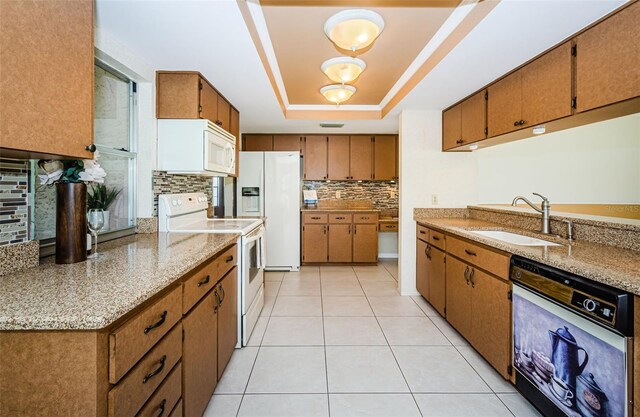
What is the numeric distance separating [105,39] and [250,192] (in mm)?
2749

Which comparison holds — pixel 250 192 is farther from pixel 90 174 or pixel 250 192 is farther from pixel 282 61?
pixel 90 174

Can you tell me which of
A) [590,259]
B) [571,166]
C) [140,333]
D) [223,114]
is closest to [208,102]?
[223,114]

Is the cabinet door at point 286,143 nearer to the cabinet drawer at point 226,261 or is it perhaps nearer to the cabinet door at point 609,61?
the cabinet drawer at point 226,261

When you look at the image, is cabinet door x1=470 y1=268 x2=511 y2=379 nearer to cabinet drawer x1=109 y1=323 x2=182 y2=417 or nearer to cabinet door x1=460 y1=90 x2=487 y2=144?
cabinet door x1=460 y1=90 x2=487 y2=144

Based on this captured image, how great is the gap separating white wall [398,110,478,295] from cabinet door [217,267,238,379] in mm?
2095

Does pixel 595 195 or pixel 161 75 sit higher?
pixel 161 75

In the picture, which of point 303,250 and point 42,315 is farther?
point 303,250

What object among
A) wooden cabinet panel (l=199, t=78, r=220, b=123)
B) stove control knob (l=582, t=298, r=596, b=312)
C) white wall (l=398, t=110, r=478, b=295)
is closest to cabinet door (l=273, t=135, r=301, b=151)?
white wall (l=398, t=110, r=478, b=295)

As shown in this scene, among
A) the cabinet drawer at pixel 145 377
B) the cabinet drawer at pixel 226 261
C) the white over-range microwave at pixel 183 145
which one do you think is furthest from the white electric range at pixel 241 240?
the cabinet drawer at pixel 145 377

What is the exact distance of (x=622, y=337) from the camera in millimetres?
A: 1086

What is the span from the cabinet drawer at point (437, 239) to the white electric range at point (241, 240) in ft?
5.35

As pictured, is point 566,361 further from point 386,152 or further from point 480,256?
point 386,152

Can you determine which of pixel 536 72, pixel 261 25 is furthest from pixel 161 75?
pixel 536 72

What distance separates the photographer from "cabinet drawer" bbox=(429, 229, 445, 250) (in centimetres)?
269
